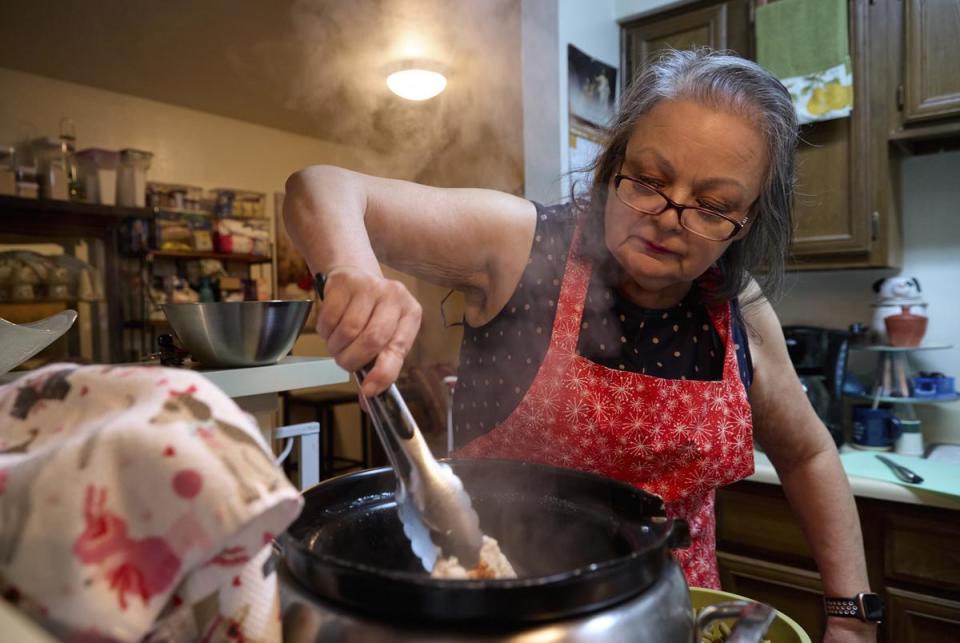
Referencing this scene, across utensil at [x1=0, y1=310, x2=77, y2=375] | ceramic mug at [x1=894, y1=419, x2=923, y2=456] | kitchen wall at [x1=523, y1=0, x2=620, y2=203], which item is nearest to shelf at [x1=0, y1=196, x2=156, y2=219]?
kitchen wall at [x1=523, y1=0, x2=620, y2=203]

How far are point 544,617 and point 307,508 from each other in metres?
0.27

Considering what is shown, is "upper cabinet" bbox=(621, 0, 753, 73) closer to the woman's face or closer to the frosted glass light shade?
the frosted glass light shade

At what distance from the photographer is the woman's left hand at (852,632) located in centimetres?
95

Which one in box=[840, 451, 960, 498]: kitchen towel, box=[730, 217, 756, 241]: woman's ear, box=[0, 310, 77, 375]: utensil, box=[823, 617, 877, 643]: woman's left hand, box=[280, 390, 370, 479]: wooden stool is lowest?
box=[280, 390, 370, 479]: wooden stool

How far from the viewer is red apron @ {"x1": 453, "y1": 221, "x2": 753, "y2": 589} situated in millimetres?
996

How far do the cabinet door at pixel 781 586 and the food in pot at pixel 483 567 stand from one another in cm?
170

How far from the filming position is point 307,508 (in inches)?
22.9

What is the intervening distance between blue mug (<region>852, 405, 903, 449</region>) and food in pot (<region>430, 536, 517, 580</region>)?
2044 millimetres

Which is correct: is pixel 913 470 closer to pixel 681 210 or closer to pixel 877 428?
pixel 877 428

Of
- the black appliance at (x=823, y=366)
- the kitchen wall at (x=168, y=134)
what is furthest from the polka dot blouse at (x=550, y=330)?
the kitchen wall at (x=168, y=134)

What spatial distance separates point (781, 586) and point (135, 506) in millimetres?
2098

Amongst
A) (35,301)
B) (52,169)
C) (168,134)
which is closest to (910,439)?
(35,301)

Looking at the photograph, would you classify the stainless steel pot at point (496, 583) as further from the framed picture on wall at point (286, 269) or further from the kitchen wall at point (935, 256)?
the framed picture on wall at point (286, 269)

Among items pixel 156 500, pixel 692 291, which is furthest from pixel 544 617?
pixel 692 291
